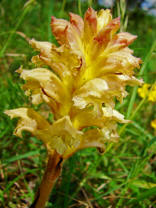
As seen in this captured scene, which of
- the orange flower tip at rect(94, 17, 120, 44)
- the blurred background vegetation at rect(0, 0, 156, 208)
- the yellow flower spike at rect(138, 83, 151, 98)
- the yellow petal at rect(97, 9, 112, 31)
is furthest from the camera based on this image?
the yellow flower spike at rect(138, 83, 151, 98)

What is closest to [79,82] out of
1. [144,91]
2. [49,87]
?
[49,87]

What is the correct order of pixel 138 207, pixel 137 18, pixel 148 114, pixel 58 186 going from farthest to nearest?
pixel 137 18 < pixel 148 114 < pixel 58 186 < pixel 138 207

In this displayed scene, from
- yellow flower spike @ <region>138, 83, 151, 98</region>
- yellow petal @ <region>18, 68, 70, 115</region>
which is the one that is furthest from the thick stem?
yellow flower spike @ <region>138, 83, 151, 98</region>

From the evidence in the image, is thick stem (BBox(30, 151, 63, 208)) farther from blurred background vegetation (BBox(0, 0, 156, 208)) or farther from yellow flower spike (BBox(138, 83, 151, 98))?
yellow flower spike (BBox(138, 83, 151, 98))

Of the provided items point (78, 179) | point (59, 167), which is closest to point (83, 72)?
point (59, 167)

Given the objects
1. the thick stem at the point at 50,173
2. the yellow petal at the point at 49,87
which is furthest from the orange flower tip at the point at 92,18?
the thick stem at the point at 50,173

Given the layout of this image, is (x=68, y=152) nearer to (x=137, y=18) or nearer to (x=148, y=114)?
(x=148, y=114)

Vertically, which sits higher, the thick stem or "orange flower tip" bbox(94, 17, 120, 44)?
"orange flower tip" bbox(94, 17, 120, 44)

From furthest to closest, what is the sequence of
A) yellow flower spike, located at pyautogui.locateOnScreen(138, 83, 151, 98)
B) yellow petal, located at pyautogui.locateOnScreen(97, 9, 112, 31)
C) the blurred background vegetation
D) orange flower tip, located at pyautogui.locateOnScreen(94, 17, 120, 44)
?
yellow flower spike, located at pyautogui.locateOnScreen(138, 83, 151, 98)
the blurred background vegetation
yellow petal, located at pyautogui.locateOnScreen(97, 9, 112, 31)
orange flower tip, located at pyautogui.locateOnScreen(94, 17, 120, 44)

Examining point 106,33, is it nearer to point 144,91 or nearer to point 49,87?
point 49,87

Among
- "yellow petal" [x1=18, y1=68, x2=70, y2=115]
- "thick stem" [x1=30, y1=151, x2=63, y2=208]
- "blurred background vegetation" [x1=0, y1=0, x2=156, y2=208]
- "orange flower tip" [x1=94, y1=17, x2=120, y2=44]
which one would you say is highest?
"orange flower tip" [x1=94, y1=17, x2=120, y2=44]
